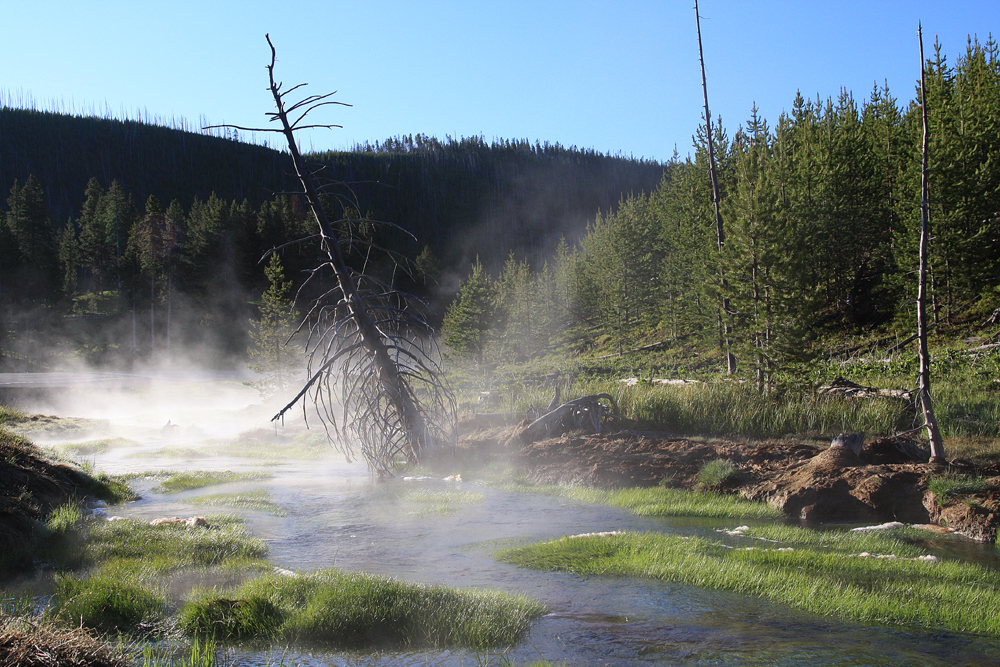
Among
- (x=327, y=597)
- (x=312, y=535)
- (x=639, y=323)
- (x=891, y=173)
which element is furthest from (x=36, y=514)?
(x=639, y=323)

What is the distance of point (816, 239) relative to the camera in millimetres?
36344

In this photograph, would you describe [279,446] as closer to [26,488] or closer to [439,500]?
[439,500]

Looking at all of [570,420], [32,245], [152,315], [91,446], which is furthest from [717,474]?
[32,245]

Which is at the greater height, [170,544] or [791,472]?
[170,544]

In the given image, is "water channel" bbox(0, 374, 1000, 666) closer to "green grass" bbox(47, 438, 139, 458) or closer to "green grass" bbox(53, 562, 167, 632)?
"green grass" bbox(53, 562, 167, 632)

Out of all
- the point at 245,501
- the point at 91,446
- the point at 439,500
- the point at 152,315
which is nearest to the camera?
the point at 245,501

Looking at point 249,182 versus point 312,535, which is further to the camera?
point 249,182

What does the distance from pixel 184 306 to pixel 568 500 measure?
7062cm

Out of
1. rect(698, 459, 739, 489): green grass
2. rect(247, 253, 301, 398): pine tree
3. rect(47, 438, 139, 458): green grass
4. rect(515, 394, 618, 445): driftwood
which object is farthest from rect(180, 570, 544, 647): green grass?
rect(247, 253, 301, 398): pine tree

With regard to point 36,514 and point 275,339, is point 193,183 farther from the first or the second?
point 36,514

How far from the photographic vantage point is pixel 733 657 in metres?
4.98

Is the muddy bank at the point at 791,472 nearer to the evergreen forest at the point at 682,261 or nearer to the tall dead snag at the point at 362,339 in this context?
the tall dead snag at the point at 362,339

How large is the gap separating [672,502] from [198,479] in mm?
9770

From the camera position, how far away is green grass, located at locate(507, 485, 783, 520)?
1064 cm
